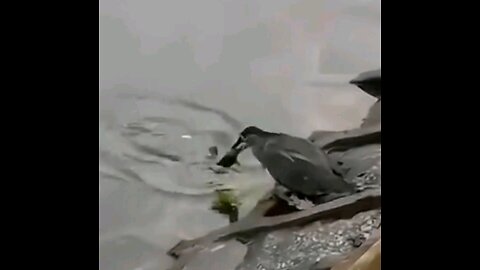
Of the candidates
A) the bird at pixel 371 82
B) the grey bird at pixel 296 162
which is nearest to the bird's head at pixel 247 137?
the grey bird at pixel 296 162

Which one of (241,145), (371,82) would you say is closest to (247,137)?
(241,145)

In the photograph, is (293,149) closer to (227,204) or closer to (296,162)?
(296,162)

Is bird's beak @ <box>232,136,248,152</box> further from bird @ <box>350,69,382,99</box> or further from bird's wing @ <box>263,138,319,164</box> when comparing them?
bird @ <box>350,69,382,99</box>

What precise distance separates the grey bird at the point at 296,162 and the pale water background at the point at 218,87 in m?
0.01

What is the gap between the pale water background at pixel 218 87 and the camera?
3.46 feet

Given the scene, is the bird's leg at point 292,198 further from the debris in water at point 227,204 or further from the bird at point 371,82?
A: the bird at point 371,82

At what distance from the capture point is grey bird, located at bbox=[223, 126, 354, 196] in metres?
1.05
